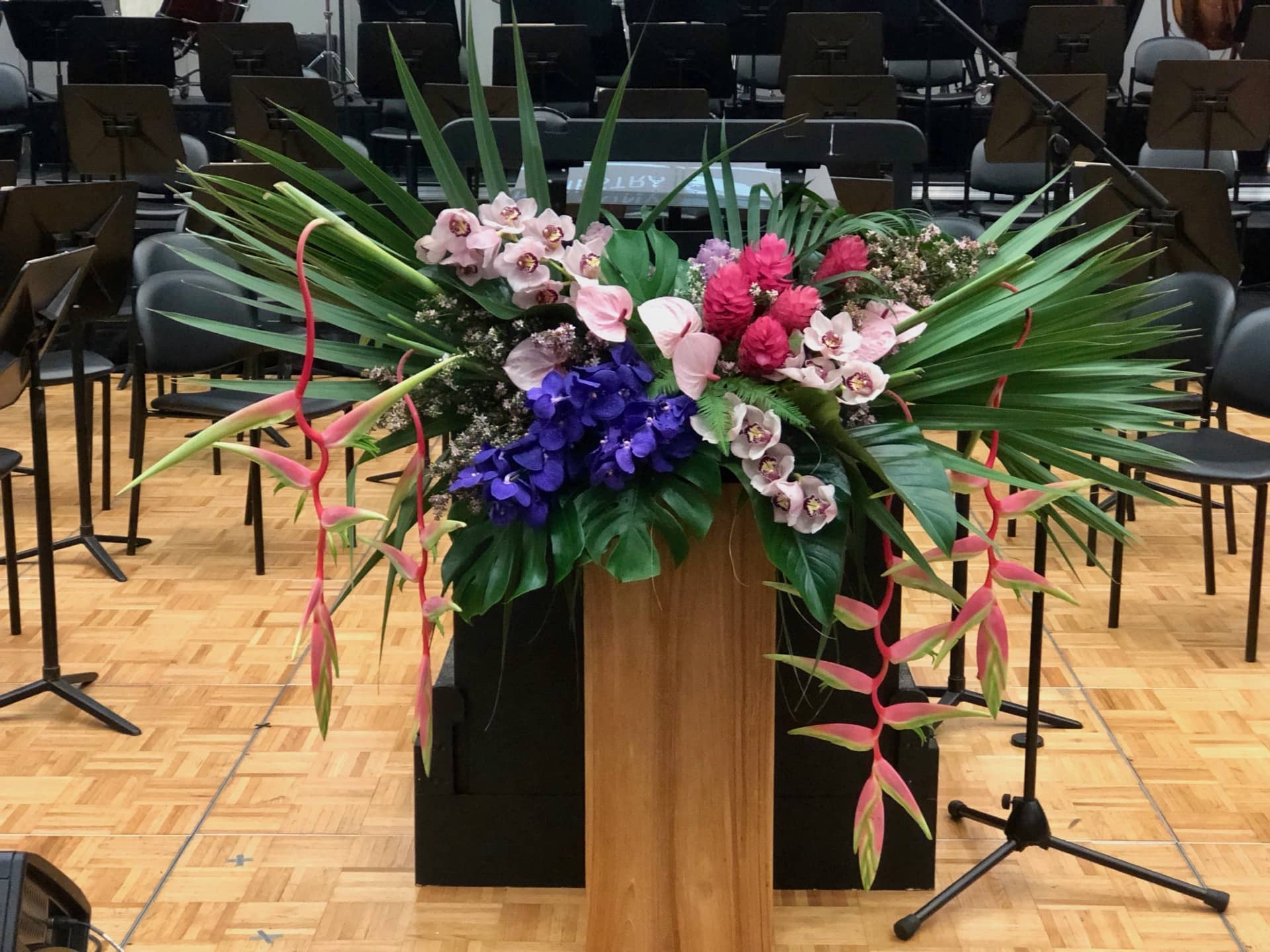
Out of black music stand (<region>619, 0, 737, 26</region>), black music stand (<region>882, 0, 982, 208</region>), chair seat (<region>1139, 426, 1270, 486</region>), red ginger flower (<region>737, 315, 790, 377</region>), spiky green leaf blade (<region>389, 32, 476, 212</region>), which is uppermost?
black music stand (<region>619, 0, 737, 26</region>)

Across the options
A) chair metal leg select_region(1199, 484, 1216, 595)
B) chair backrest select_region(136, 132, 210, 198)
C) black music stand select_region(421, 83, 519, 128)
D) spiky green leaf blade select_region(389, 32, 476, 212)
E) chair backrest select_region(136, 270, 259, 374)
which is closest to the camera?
spiky green leaf blade select_region(389, 32, 476, 212)

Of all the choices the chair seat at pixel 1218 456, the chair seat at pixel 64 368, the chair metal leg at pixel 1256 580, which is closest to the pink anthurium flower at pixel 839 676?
the chair seat at pixel 1218 456

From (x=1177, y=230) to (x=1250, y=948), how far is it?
2207mm


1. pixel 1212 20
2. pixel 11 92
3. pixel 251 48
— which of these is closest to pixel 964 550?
pixel 251 48

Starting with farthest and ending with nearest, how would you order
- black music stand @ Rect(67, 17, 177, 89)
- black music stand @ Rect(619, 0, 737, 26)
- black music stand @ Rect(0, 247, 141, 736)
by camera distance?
black music stand @ Rect(619, 0, 737, 26), black music stand @ Rect(67, 17, 177, 89), black music stand @ Rect(0, 247, 141, 736)

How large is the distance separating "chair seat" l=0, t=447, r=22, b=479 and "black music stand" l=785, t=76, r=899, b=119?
388 cm

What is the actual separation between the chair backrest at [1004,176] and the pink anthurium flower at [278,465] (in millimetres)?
5668

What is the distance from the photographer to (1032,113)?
5.98 meters

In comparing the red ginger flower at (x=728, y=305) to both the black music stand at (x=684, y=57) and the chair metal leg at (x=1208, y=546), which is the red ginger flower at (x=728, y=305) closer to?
the chair metal leg at (x=1208, y=546)

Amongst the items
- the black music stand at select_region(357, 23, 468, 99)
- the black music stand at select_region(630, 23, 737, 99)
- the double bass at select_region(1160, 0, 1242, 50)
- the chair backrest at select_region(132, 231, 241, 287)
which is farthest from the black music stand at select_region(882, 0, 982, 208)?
the chair backrest at select_region(132, 231, 241, 287)

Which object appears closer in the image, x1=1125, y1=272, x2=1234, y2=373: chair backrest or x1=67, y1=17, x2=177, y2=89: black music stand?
x1=1125, y1=272, x2=1234, y2=373: chair backrest

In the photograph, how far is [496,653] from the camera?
2154 millimetres

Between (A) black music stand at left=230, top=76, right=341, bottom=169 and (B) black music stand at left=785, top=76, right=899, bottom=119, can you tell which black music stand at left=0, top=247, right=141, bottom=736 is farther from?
(B) black music stand at left=785, top=76, right=899, bottom=119

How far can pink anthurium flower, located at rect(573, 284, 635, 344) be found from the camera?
1.25 meters
